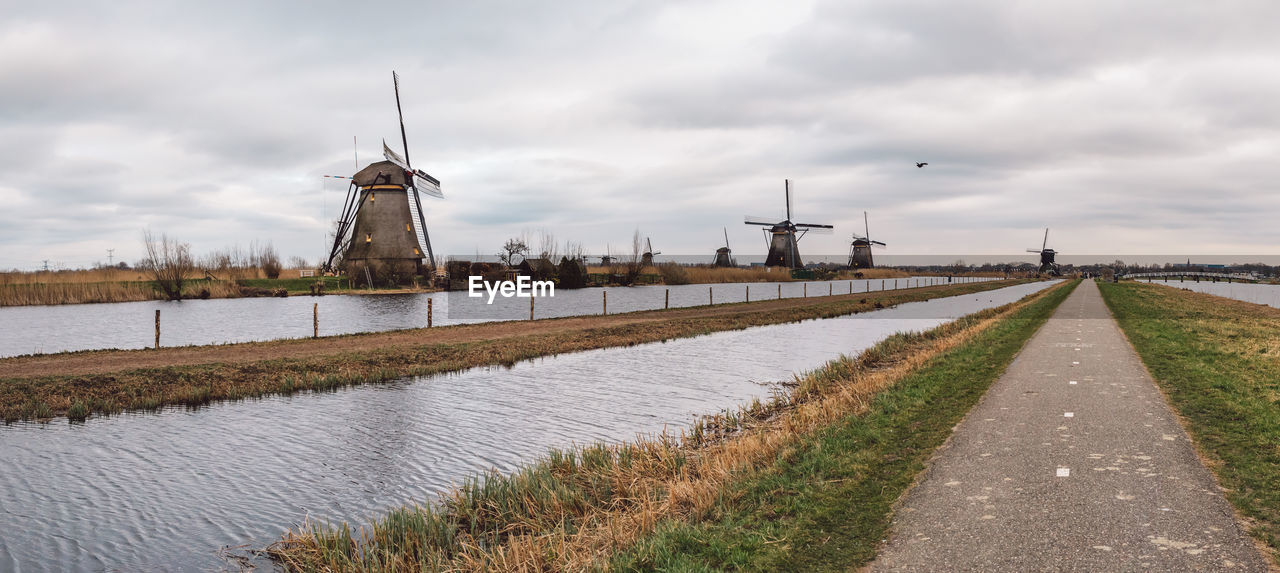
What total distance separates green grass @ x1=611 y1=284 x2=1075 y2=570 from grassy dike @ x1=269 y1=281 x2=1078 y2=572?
20 millimetres

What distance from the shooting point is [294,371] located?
23000mm

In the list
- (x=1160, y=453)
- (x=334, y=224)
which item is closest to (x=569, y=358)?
(x=1160, y=453)

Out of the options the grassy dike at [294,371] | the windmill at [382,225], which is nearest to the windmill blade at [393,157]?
the windmill at [382,225]

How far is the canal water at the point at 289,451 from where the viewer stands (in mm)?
10203

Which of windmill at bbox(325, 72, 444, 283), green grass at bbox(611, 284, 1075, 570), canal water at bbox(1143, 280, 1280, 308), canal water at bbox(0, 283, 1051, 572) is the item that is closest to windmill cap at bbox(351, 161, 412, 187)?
windmill at bbox(325, 72, 444, 283)

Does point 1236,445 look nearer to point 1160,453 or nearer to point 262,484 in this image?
point 1160,453

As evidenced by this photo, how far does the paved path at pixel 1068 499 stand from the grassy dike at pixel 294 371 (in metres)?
18.2

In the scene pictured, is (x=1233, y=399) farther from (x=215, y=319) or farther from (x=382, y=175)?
(x=382, y=175)

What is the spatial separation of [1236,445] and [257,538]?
12998 mm

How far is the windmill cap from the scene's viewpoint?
272 feet

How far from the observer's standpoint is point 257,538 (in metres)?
9.99

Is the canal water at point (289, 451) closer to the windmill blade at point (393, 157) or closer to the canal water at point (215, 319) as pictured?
the canal water at point (215, 319)

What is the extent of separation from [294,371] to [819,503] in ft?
64.3

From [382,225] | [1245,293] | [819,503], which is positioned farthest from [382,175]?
[1245,293]
